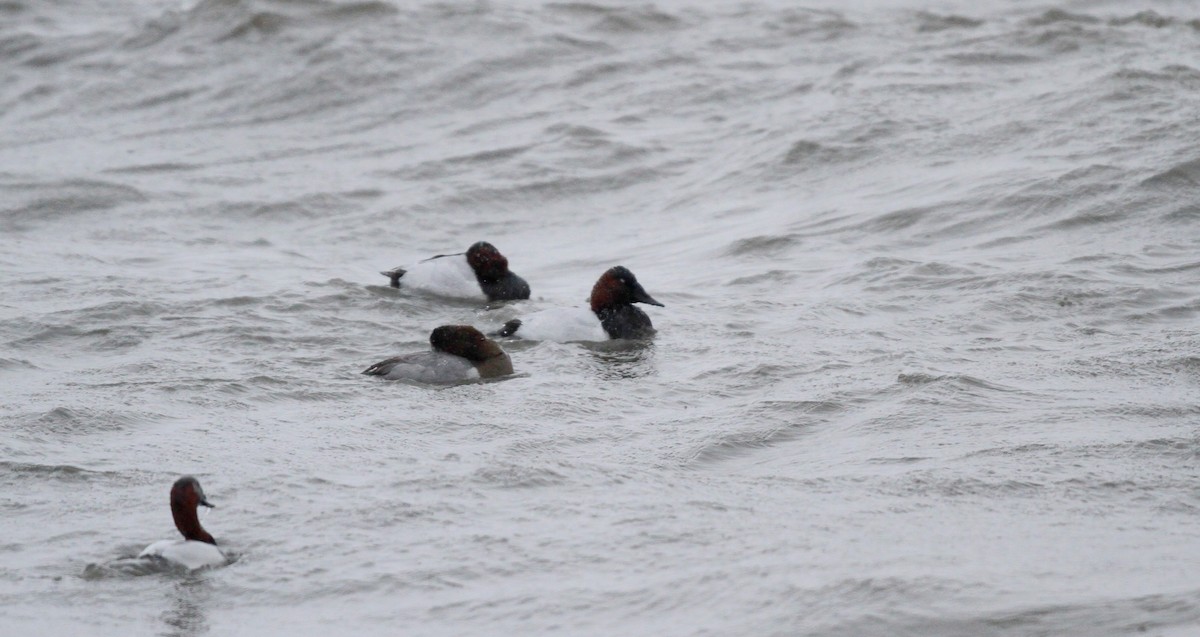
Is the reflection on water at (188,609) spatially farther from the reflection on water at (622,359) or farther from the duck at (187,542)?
the reflection on water at (622,359)

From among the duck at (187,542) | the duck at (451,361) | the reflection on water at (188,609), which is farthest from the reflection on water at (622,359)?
the reflection on water at (188,609)

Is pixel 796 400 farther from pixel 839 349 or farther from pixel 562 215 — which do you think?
pixel 562 215

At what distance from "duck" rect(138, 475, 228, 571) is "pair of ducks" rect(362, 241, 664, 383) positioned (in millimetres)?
3107

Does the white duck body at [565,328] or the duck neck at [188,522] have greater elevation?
the duck neck at [188,522]

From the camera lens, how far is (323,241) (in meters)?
13.9

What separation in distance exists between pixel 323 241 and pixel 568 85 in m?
5.55

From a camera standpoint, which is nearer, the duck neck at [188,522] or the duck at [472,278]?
the duck neck at [188,522]

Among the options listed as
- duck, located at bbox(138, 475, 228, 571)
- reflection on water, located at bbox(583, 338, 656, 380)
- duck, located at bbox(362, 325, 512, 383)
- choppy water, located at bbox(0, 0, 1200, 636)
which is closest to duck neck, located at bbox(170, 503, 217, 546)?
duck, located at bbox(138, 475, 228, 571)

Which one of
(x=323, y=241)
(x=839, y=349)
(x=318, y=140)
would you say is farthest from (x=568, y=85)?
(x=839, y=349)

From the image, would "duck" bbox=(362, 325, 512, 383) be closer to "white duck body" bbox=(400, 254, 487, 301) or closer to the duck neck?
"white duck body" bbox=(400, 254, 487, 301)

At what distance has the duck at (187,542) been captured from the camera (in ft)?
20.3

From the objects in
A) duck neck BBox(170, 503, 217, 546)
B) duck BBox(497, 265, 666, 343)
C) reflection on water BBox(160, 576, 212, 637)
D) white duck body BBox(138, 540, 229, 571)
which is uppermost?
duck neck BBox(170, 503, 217, 546)

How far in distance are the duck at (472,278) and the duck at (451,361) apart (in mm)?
1900

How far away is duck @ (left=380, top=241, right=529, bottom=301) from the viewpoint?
38.9ft
